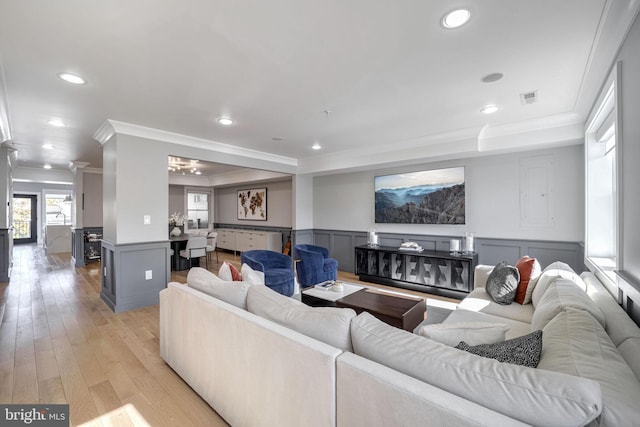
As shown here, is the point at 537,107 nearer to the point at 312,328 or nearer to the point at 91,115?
the point at 312,328

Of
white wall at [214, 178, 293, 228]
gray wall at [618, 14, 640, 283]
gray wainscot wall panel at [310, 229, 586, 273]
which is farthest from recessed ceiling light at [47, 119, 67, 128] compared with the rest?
gray wall at [618, 14, 640, 283]

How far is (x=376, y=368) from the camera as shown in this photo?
1109mm

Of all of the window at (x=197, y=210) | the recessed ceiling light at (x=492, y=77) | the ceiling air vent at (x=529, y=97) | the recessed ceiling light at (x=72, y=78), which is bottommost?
the window at (x=197, y=210)

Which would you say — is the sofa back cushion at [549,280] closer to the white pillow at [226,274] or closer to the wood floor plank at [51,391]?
the white pillow at [226,274]

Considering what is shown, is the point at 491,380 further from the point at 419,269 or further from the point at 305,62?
the point at 419,269

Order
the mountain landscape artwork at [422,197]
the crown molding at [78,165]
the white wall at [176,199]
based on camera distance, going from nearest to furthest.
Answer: the mountain landscape artwork at [422,197]
the crown molding at [78,165]
the white wall at [176,199]

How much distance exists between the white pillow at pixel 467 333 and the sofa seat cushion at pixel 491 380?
0.24 m

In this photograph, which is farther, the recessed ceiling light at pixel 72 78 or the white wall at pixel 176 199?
the white wall at pixel 176 199

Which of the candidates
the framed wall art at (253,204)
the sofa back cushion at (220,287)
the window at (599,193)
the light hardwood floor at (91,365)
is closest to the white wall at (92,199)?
the light hardwood floor at (91,365)

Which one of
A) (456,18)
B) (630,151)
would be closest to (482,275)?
(630,151)

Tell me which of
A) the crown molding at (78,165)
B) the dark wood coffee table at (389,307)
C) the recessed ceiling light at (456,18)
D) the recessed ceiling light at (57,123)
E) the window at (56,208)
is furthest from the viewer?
the window at (56,208)

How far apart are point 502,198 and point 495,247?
0.75 m

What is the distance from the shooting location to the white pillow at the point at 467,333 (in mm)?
1331

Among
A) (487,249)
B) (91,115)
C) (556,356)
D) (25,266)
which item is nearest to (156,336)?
(91,115)
